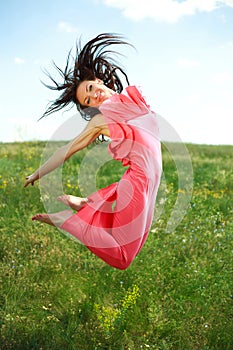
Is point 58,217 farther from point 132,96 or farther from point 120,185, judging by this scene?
point 132,96

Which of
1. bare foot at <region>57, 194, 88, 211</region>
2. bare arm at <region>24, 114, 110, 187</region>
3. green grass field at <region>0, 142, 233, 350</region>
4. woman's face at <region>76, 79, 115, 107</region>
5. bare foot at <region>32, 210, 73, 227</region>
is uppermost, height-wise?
woman's face at <region>76, 79, 115, 107</region>

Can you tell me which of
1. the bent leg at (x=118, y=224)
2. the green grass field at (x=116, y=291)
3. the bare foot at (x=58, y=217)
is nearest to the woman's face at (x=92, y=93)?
the bent leg at (x=118, y=224)

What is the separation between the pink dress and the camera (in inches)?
136

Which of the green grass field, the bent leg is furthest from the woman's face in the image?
the green grass field

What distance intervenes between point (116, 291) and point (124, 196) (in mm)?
1756

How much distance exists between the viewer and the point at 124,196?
349 centimetres

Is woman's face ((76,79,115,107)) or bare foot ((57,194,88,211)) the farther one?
woman's face ((76,79,115,107))

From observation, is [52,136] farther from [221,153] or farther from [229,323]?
[221,153]

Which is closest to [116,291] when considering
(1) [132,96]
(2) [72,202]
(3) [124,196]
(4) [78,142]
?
(2) [72,202]

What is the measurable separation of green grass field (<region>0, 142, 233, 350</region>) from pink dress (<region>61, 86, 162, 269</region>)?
1.10m

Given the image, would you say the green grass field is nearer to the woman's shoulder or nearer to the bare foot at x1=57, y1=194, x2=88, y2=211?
the bare foot at x1=57, y1=194, x2=88, y2=211

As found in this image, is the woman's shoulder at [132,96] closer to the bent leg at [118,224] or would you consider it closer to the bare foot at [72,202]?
the bent leg at [118,224]

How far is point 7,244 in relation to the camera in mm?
5707

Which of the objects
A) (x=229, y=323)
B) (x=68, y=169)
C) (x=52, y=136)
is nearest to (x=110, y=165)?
(x=68, y=169)
